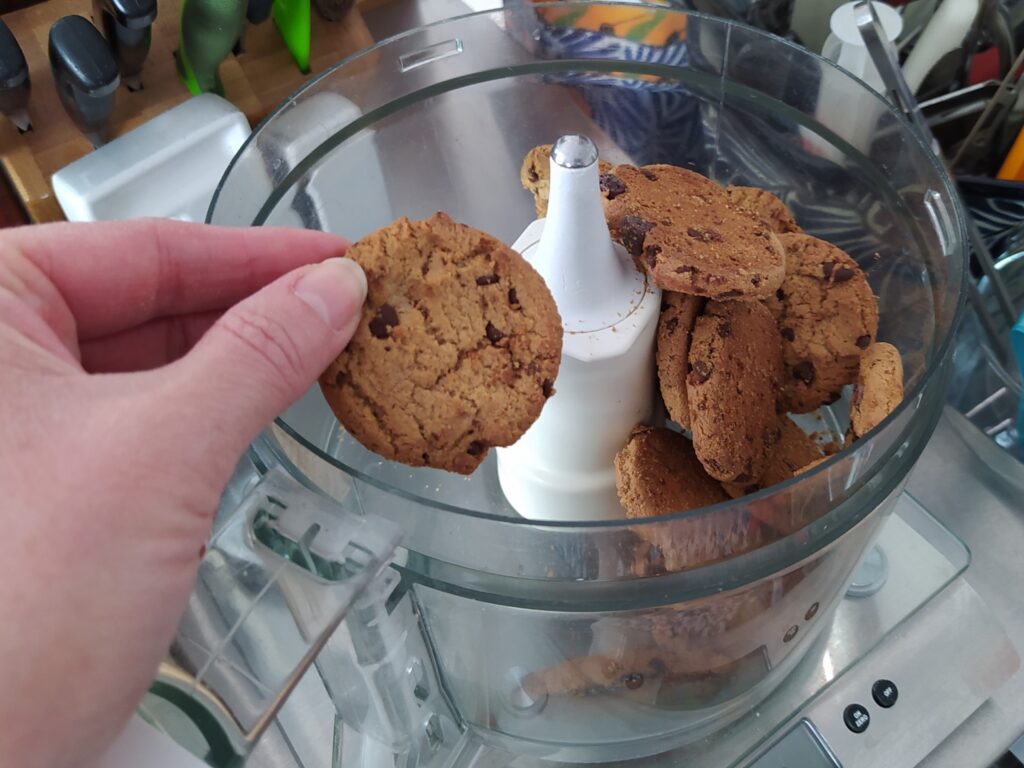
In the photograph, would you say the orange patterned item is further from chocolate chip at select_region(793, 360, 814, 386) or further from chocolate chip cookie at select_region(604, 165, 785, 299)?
chocolate chip at select_region(793, 360, 814, 386)

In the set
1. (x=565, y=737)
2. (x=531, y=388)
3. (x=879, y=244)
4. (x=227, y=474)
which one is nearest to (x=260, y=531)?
(x=227, y=474)

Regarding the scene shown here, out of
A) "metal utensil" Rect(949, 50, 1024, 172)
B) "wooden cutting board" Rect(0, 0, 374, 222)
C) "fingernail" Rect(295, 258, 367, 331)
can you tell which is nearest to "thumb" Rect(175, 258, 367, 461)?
"fingernail" Rect(295, 258, 367, 331)

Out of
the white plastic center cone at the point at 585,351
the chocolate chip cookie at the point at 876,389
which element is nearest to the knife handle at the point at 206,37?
the white plastic center cone at the point at 585,351

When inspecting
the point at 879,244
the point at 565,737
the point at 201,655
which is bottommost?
the point at 565,737

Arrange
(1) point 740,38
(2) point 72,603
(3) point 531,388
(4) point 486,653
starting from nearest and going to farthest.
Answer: (2) point 72,603 → (3) point 531,388 → (4) point 486,653 → (1) point 740,38

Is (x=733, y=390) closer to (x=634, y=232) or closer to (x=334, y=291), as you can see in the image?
(x=634, y=232)

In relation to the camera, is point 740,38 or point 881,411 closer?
point 881,411

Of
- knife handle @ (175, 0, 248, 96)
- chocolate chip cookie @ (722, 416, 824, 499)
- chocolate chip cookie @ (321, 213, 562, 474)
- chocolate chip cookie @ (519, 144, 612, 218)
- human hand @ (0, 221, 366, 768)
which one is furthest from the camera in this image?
knife handle @ (175, 0, 248, 96)

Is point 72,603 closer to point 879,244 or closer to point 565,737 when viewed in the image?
point 565,737
